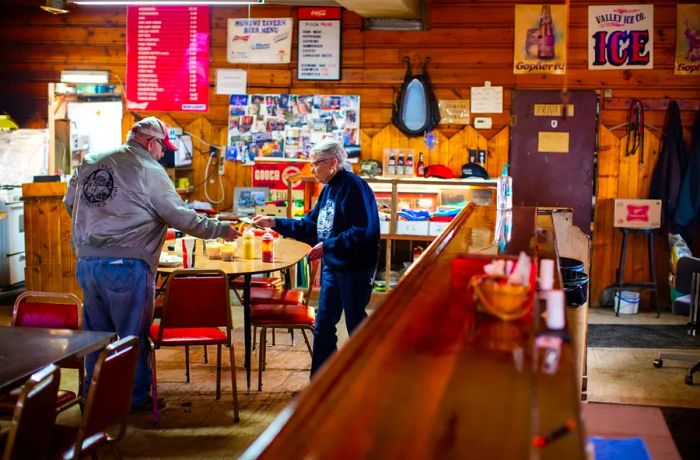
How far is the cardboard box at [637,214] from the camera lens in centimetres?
862

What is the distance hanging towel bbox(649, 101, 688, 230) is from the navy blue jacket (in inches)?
175

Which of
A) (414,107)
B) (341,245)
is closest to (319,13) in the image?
(414,107)

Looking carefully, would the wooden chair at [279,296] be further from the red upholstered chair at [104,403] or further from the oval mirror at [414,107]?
the oval mirror at [414,107]

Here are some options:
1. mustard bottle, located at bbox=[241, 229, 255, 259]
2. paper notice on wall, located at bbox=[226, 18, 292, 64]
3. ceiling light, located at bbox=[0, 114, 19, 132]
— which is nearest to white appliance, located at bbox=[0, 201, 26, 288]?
ceiling light, located at bbox=[0, 114, 19, 132]

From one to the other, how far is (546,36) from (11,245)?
5865mm

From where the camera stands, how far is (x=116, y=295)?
5098 millimetres

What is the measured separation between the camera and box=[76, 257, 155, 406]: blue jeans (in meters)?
5.07

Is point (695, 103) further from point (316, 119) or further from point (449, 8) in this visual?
point (316, 119)

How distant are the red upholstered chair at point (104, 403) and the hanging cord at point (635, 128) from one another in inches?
261

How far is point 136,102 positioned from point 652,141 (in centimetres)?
553

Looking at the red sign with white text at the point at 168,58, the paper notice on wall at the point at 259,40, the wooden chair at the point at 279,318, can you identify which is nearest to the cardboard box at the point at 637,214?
the paper notice on wall at the point at 259,40

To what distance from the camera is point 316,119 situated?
9.27m

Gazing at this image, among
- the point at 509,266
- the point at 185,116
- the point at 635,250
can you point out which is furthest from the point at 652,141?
the point at 509,266

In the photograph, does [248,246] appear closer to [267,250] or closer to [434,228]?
[267,250]
